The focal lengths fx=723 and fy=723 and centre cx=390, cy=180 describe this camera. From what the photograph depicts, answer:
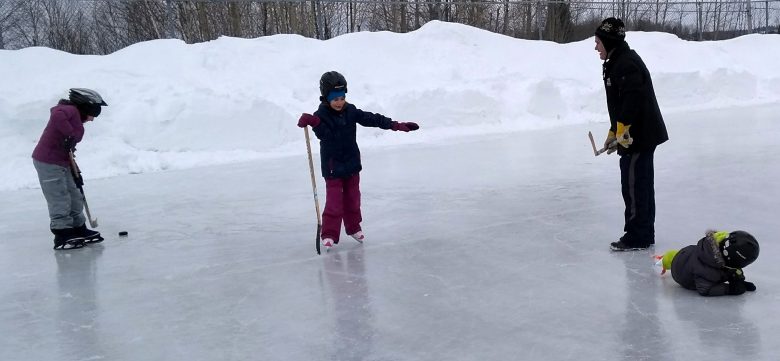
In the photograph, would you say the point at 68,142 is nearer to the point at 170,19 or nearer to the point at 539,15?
the point at 170,19

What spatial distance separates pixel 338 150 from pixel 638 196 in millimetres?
1976

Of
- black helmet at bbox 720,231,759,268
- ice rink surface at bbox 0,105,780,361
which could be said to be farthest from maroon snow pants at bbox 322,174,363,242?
black helmet at bbox 720,231,759,268

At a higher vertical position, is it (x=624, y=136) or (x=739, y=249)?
(x=624, y=136)

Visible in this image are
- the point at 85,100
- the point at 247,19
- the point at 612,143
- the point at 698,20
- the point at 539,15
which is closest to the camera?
the point at 612,143

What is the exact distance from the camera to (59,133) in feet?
17.3

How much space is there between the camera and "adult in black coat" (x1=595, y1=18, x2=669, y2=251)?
438 cm

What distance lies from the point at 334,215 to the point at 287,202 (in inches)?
76.0

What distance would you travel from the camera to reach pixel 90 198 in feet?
24.9

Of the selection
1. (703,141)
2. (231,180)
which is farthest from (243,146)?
(703,141)

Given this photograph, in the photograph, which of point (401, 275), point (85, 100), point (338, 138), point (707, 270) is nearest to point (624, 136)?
point (707, 270)

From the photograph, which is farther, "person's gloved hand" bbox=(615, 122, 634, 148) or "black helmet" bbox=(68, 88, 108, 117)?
"black helmet" bbox=(68, 88, 108, 117)

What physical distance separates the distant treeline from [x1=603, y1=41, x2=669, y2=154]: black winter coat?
12959 mm

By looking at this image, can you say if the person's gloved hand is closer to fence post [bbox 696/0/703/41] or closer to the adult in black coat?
the adult in black coat

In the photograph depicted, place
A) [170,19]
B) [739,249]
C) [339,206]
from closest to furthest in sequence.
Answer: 1. [739,249]
2. [339,206]
3. [170,19]
